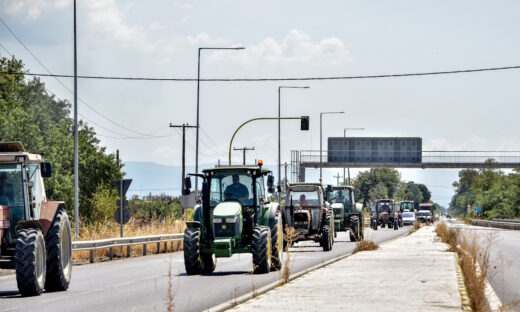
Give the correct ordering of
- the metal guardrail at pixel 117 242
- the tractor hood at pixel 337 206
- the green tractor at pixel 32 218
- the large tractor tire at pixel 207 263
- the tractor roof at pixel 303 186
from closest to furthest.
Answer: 1. the green tractor at pixel 32 218
2. the large tractor tire at pixel 207 263
3. the metal guardrail at pixel 117 242
4. the tractor roof at pixel 303 186
5. the tractor hood at pixel 337 206

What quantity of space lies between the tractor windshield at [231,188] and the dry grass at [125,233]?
874 centimetres

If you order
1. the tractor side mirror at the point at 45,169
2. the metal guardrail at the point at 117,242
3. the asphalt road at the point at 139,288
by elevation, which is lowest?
the asphalt road at the point at 139,288

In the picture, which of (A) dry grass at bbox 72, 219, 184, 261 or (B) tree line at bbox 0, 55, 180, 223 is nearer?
(A) dry grass at bbox 72, 219, 184, 261

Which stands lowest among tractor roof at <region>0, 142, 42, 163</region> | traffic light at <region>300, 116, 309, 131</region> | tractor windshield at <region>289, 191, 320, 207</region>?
tractor windshield at <region>289, 191, 320, 207</region>

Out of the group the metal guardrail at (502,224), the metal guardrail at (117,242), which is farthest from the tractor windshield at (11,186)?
the metal guardrail at (502,224)

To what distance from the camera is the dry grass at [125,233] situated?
32.9m

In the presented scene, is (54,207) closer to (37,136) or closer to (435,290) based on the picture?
(435,290)

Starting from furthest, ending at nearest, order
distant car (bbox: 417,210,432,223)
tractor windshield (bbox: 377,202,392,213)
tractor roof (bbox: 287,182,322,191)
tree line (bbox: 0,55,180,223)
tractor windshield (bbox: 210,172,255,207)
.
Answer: distant car (bbox: 417,210,432,223) → tractor windshield (bbox: 377,202,392,213) → tree line (bbox: 0,55,180,223) → tractor roof (bbox: 287,182,322,191) → tractor windshield (bbox: 210,172,255,207)

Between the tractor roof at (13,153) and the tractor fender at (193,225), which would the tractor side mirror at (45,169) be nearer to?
the tractor roof at (13,153)

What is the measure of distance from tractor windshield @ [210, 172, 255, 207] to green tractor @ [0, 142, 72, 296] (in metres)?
5.70

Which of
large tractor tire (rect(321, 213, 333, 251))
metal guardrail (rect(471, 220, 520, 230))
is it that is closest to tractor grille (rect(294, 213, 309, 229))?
large tractor tire (rect(321, 213, 333, 251))

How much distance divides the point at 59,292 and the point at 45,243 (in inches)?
47.2

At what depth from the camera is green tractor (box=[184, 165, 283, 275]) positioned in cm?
2277

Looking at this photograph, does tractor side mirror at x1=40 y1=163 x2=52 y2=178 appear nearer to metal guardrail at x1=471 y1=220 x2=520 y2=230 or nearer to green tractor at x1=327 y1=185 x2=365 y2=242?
green tractor at x1=327 y1=185 x2=365 y2=242
